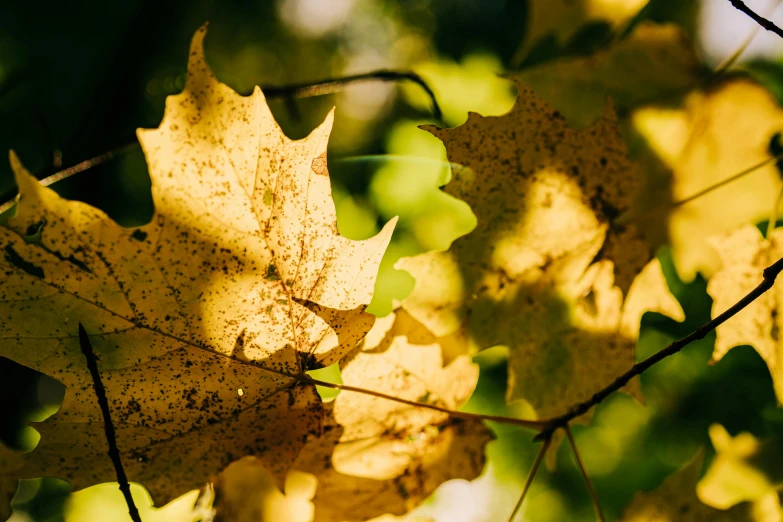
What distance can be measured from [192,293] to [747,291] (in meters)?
0.68

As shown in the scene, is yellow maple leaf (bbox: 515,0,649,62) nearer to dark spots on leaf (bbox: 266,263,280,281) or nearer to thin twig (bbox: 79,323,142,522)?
dark spots on leaf (bbox: 266,263,280,281)

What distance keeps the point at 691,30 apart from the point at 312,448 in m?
1.02

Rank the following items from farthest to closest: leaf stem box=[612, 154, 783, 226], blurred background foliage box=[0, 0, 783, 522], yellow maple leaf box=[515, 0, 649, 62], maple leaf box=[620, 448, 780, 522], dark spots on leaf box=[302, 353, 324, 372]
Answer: blurred background foliage box=[0, 0, 783, 522]
yellow maple leaf box=[515, 0, 649, 62]
leaf stem box=[612, 154, 783, 226]
maple leaf box=[620, 448, 780, 522]
dark spots on leaf box=[302, 353, 324, 372]

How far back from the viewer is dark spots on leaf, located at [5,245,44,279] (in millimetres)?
448

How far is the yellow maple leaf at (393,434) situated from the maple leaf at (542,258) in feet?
0.14

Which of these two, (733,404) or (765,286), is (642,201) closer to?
Answer: (765,286)

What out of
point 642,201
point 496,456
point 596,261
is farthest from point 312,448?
point 496,456

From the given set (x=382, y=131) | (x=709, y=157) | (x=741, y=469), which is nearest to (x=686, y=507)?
(x=741, y=469)

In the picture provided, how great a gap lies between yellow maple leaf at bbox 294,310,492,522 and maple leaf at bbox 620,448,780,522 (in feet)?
0.72

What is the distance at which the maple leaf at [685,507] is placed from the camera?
2.21 feet

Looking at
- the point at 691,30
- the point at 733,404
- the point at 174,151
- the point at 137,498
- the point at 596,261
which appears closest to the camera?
the point at 174,151

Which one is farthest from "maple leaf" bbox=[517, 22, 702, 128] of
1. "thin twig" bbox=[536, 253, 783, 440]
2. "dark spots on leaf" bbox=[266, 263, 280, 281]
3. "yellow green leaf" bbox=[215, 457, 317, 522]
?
"yellow green leaf" bbox=[215, 457, 317, 522]

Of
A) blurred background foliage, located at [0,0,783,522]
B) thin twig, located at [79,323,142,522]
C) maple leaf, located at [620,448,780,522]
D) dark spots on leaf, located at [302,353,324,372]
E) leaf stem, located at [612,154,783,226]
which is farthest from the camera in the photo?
blurred background foliage, located at [0,0,783,522]

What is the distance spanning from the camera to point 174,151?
0.47 meters
